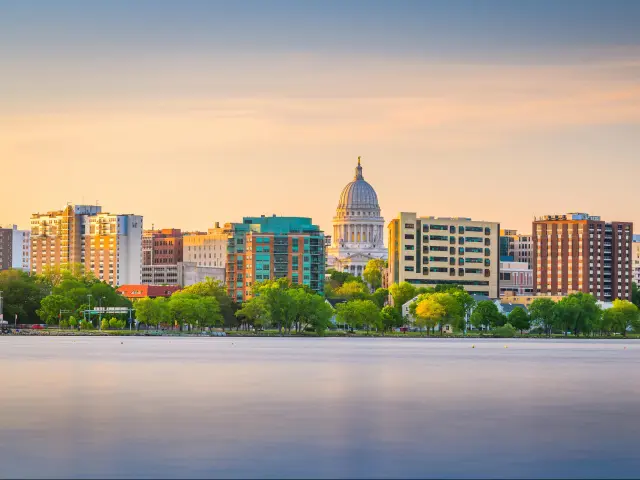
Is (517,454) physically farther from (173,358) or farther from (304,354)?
(304,354)

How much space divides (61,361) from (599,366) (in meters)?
38.1

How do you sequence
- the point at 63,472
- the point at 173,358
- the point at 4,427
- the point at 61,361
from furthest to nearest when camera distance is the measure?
the point at 173,358 → the point at 61,361 → the point at 4,427 → the point at 63,472

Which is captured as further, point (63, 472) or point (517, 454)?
point (517, 454)

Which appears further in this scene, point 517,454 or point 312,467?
point 517,454

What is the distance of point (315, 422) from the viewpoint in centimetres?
5266

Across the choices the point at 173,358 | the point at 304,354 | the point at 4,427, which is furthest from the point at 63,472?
the point at 304,354

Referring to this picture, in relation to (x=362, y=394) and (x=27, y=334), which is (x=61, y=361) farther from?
(x=27, y=334)

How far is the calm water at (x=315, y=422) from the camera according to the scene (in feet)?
133

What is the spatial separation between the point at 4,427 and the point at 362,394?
2237cm

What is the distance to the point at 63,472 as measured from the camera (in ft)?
128

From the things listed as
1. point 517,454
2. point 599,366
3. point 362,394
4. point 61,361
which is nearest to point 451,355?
point 599,366

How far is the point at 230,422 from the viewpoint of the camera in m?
51.9

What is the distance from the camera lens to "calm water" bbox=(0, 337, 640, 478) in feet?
133

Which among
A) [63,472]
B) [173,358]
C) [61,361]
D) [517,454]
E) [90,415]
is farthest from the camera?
[173,358]
